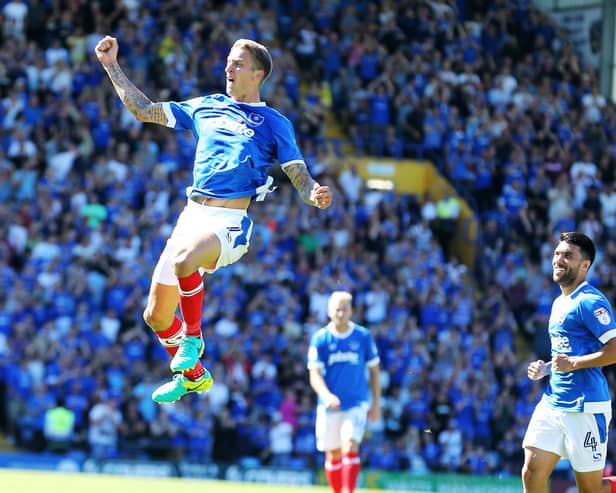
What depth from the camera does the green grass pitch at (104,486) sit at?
42.8 ft

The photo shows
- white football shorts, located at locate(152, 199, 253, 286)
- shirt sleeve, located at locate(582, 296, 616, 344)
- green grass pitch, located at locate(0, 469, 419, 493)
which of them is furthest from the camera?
green grass pitch, located at locate(0, 469, 419, 493)

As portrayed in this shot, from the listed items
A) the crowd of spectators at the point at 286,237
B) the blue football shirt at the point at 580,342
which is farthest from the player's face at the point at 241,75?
the crowd of spectators at the point at 286,237

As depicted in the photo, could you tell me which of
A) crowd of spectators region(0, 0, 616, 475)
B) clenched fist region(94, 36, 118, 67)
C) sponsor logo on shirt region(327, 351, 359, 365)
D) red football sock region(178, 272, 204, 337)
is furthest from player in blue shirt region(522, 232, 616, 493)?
crowd of spectators region(0, 0, 616, 475)

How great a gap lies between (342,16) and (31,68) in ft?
23.3

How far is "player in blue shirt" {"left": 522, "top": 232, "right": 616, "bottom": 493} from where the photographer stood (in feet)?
30.3

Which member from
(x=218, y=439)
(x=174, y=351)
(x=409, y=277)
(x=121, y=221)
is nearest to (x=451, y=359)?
(x=409, y=277)

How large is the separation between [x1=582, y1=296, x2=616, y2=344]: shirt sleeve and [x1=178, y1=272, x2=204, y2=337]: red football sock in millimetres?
2813

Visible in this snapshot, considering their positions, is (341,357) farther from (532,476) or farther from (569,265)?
(569,265)

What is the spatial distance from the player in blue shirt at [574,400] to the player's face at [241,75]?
8.51 ft

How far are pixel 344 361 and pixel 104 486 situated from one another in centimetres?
294

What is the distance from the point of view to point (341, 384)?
1334cm

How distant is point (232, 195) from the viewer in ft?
29.0

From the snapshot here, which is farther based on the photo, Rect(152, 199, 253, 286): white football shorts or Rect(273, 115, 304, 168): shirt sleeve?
Rect(273, 115, 304, 168): shirt sleeve

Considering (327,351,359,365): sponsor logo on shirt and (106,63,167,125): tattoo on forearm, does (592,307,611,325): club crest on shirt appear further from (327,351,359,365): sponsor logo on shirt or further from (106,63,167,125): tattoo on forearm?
(327,351,359,365): sponsor logo on shirt
